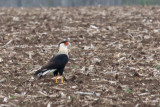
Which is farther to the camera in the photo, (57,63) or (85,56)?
(85,56)

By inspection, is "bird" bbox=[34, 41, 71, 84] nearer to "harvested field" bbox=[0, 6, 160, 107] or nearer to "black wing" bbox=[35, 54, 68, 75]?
"black wing" bbox=[35, 54, 68, 75]

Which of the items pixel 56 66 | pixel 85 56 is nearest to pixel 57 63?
pixel 56 66

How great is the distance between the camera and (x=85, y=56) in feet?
41.1

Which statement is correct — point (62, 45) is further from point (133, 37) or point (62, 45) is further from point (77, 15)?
point (77, 15)

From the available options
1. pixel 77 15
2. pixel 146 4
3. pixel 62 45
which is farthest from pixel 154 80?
pixel 146 4

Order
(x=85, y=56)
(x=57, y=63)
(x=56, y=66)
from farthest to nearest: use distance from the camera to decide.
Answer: (x=85, y=56), (x=57, y=63), (x=56, y=66)

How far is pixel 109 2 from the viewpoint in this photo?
2480 centimetres

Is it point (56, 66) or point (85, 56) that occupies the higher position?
point (85, 56)

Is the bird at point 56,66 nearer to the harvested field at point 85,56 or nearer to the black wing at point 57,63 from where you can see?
the black wing at point 57,63

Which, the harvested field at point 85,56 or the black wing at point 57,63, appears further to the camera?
the black wing at point 57,63

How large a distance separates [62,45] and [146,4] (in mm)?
13088

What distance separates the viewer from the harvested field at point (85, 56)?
8.70 metres

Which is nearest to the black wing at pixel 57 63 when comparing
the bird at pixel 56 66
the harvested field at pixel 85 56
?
the bird at pixel 56 66

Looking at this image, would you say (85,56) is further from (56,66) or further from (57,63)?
(56,66)
